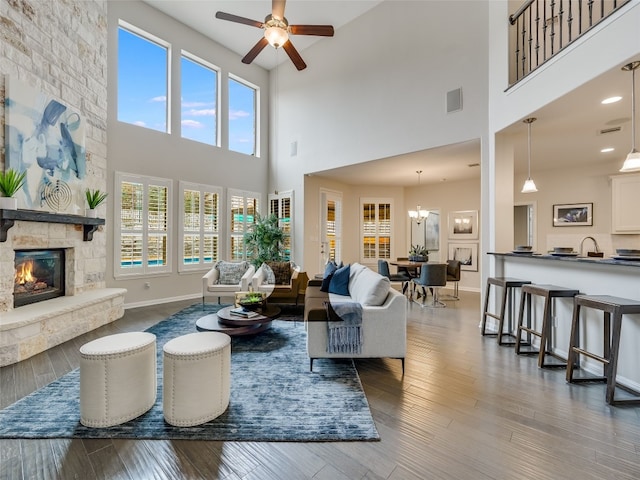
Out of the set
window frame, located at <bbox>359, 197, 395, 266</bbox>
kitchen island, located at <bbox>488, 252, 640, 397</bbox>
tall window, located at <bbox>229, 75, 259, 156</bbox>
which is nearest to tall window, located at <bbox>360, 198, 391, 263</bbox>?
window frame, located at <bbox>359, 197, 395, 266</bbox>

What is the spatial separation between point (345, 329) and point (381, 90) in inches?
196

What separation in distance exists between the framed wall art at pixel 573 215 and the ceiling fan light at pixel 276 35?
6652 mm

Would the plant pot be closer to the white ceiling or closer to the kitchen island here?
the white ceiling

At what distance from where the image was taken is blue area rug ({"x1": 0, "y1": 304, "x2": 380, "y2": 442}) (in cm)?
192

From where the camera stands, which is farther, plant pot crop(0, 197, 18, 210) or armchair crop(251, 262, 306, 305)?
armchair crop(251, 262, 306, 305)

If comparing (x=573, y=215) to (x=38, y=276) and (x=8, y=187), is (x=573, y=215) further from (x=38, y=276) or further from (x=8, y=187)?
(x=38, y=276)

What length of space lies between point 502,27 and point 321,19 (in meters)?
3.83

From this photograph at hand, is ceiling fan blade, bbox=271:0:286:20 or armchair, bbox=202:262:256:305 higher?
ceiling fan blade, bbox=271:0:286:20

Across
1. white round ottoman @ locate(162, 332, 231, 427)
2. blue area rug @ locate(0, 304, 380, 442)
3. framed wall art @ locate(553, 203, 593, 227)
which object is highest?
framed wall art @ locate(553, 203, 593, 227)

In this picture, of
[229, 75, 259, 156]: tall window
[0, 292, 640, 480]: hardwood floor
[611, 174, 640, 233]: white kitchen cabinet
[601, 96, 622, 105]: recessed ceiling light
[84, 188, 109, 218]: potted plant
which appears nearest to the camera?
[0, 292, 640, 480]: hardwood floor

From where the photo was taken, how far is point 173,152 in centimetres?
623

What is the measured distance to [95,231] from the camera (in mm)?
4848

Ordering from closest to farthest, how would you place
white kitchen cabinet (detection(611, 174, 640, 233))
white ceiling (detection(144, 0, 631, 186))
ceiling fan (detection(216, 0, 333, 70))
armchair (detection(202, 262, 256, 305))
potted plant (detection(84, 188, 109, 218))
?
white ceiling (detection(144, 0, 631, 186)), ceiling fan (detection(216, 0, 333, 70)), potted plant (detection(84, 188, 109, 218)), armchair (detection(202, 262, 256, 305)), white kitchen cabinet (detection(611, 174, 640, 233))

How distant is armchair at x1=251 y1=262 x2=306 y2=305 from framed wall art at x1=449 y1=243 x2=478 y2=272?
470cm
